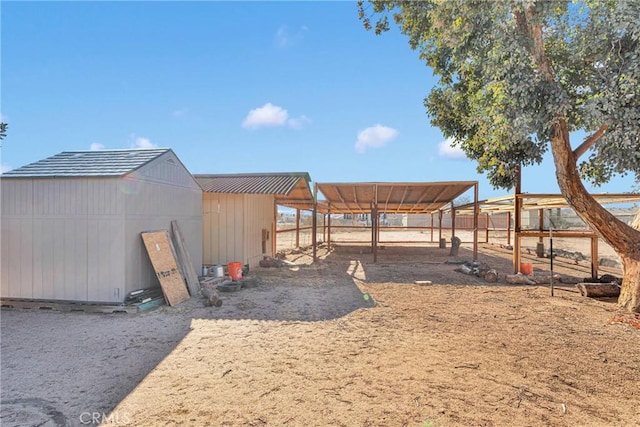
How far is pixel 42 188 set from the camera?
256 inches

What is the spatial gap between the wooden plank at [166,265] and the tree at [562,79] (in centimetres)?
679

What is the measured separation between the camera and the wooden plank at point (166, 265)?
6723mm

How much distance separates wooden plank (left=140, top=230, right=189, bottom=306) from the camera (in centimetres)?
672

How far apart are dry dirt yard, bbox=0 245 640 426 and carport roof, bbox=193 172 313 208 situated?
4.22 meters

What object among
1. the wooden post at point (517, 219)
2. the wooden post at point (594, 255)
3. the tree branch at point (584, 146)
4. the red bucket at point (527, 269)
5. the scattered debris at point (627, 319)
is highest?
the tree branch at point (584, 146)

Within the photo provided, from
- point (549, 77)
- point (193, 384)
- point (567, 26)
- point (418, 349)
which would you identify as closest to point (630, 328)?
point (418, 349)

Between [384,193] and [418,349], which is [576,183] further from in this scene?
[384,193]

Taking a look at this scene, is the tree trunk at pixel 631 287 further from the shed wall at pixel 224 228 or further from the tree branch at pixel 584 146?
the shed wall at pixel 224 228

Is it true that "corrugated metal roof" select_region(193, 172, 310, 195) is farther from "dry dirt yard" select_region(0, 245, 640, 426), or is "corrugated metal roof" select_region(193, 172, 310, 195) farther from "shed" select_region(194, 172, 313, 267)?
"dry dirt yard" select_region(0, 245, 640, 426)

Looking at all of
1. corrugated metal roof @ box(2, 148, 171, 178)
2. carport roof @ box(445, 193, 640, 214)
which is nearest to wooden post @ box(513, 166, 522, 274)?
carport roof @ box(445, 193, 640, 214)

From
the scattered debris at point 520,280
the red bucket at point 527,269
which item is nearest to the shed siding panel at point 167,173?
the scattered debris at point 520,280

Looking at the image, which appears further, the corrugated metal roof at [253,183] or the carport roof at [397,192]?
the carport roof at [397,192]

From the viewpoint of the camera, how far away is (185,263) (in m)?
7.61

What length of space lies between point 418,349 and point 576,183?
496 cm
